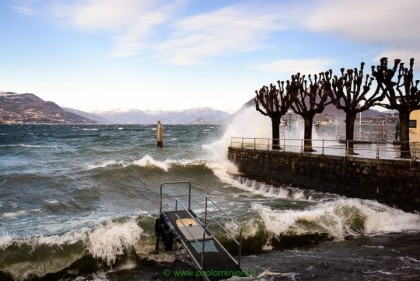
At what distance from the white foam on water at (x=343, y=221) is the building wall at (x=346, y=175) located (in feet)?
3.51

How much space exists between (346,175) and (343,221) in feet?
→ 14.4

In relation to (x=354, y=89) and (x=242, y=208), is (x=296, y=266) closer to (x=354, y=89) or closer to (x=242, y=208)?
(x=242, y=208)

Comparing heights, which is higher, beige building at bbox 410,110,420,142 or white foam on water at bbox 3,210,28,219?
beige building at bbox 410,110,420,142

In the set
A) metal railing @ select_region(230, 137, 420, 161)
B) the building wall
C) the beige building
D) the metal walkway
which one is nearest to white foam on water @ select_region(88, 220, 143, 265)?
the metal walkway

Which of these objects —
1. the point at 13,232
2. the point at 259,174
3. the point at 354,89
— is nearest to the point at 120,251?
the point at 13,232

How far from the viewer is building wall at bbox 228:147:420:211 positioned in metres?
15.4

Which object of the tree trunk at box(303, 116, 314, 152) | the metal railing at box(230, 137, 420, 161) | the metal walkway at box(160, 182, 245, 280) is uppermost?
the tree trunk at box(303, 116, 314, 152)

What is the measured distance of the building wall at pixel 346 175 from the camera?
50.5ft

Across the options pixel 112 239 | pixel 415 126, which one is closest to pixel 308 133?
pixel 415 126

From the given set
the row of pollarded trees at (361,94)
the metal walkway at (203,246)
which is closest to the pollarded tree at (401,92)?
the row of pollarded trees at (361,94)

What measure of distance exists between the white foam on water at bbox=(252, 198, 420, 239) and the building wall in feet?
3.51

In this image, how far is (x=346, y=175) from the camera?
59.1 ft

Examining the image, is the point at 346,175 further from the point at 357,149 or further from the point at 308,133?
the point at 308,133

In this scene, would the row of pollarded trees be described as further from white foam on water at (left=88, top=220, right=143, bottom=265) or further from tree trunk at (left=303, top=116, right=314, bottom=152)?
white foam on water at (left=88, top=220, right=143, bottom=265)
